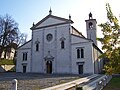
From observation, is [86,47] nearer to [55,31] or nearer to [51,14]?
[55,31]

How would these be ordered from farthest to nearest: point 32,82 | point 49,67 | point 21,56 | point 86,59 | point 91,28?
point 91,28 → point 21,56 → point 49,67 → point 86,59 → point 32,82

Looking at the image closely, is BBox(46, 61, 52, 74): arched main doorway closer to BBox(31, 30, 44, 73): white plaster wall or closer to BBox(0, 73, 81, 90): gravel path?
BBox(31, 30, 44, 73): white plaster wall

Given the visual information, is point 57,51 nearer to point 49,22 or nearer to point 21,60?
point 49,22

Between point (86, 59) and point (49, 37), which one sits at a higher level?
point (49, 37)

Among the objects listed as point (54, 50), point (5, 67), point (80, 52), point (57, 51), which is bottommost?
point (5, 67)

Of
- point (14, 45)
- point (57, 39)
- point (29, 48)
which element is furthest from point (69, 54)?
point (14, 45)

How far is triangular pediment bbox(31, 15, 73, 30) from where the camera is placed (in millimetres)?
37312

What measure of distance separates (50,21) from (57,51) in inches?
269

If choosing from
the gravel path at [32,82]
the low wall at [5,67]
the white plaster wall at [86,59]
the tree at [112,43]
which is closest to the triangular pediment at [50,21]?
the white plaster wall at [86,59]

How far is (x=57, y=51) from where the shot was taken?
36.5 meters

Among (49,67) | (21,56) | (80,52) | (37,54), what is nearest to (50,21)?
(37,54)

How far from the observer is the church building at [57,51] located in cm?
3378

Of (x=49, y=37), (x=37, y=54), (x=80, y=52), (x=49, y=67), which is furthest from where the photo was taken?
(x=37, y=54)

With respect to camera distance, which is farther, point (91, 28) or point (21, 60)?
point (91, 28)
